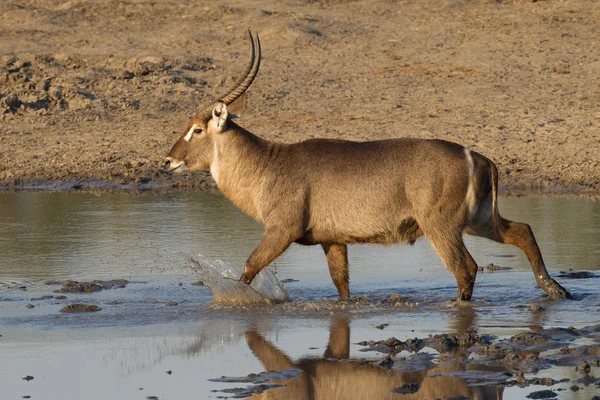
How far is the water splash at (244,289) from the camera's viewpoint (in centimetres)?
862

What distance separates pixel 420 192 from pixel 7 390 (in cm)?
345

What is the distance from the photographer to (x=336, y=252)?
Answer: 29.2 feet

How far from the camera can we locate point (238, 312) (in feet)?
27.4

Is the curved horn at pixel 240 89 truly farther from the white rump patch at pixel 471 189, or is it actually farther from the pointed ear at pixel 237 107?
the white rump patch at pixel 471 189

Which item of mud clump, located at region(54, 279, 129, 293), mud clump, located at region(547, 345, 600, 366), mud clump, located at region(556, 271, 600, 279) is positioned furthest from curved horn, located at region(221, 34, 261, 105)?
mud clump, located at region(547, 345, 600, 366)

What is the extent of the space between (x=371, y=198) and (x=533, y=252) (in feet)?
4.17

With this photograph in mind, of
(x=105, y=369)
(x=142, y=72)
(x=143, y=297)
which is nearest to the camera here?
(x=105, y=369)

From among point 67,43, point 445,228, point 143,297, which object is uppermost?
point 67,43

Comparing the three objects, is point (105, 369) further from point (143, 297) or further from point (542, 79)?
point (542, 79)

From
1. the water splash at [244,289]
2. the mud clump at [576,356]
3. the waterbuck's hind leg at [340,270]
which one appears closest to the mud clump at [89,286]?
the water splash at [244,289]

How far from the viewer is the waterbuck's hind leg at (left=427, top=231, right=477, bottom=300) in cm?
841

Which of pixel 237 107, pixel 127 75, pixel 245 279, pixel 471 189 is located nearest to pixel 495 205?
pixel 471 189

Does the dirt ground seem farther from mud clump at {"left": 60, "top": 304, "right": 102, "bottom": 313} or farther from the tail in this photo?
mud clump at {"left": 60, "top": 304, "right": 102, "bottom": 313}

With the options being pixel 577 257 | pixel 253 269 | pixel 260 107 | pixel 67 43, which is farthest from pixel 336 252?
pixel 67 43
